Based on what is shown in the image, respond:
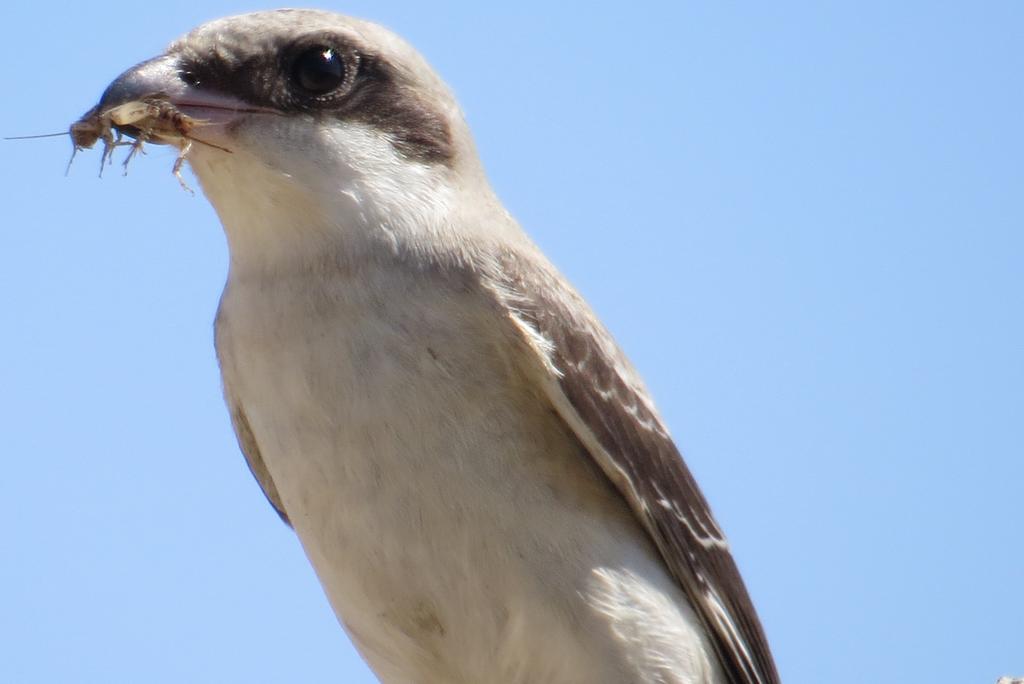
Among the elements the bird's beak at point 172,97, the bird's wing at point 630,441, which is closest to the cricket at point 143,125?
the bird's beak at point 172,97

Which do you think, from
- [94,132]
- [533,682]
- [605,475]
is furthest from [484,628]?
[94,132]

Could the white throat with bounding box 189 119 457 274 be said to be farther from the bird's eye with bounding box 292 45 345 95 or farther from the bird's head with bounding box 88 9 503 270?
the bird's eye with bounding box 292 45 345 95

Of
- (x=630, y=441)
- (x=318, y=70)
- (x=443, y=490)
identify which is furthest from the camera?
(x=630, y=441)

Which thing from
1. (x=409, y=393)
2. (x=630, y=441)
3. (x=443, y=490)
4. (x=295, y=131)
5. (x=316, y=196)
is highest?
(x=295, y=131)

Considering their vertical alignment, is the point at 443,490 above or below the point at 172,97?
below

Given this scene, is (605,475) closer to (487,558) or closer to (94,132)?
(487,558)

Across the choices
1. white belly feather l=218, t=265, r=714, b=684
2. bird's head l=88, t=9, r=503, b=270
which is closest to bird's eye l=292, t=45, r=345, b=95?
bird's head l=88, t=9, r=503, b=270

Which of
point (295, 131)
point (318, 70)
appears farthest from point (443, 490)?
point (318, 70)

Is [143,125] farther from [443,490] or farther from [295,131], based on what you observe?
[443,490]
